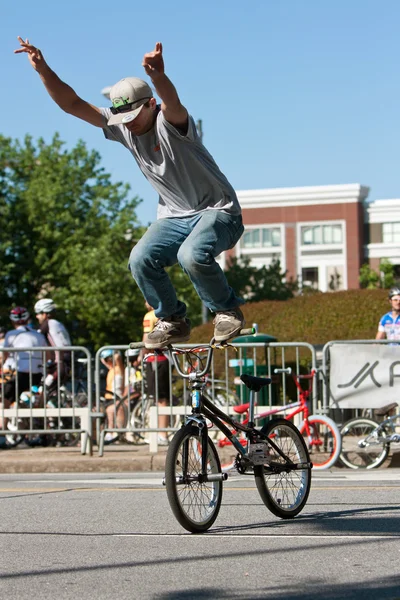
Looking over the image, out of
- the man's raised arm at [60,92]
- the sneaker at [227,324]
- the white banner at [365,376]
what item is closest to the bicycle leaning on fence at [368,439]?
the white banner at [365,376]

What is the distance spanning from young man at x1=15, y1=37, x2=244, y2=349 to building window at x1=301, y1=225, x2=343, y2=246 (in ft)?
368

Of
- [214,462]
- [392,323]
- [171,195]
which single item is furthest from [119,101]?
[392,323]

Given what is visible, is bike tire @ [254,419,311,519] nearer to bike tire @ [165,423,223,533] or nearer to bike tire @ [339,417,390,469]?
bike tire @ [165,423,223,533]

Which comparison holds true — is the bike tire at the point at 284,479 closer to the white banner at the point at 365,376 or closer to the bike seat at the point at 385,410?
the bike seat at the point at 385,410

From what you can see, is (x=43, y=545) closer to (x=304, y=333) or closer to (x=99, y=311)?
(x=304, y=333)

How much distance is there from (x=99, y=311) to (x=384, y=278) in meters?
41.0

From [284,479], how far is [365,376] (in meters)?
5.74

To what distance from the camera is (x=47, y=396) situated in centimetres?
1285

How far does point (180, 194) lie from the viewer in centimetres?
616

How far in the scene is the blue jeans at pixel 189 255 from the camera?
19.5ft

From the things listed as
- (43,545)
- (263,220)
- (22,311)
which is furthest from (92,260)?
(263,220)

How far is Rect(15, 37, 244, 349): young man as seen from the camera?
5.90m

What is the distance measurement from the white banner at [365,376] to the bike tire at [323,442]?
A: 0.44 metres

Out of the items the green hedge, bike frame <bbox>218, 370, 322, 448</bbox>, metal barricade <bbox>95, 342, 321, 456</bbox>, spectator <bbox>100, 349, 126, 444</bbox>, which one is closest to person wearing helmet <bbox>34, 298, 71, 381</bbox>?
spectator <bbox>100, 349, 126, 444</bbox>
